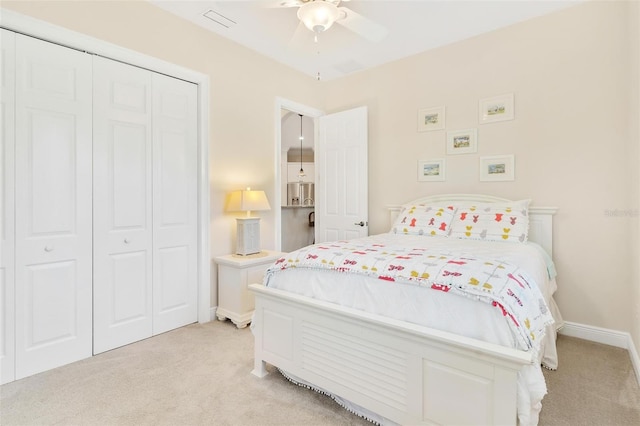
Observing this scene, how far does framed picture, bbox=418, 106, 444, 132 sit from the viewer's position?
3.52m

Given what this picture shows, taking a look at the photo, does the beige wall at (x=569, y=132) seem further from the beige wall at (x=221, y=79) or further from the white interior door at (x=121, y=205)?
the white interior door at (x=121, y=205)

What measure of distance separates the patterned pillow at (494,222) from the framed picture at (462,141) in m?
0.65

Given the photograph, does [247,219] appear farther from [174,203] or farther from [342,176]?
[342,176]

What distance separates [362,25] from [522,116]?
171 cm

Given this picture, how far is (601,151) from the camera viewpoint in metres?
2.67

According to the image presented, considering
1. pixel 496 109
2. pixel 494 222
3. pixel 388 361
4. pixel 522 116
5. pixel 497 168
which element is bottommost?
pixel 388 361

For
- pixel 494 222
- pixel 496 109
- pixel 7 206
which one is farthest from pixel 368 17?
pixel 7 206

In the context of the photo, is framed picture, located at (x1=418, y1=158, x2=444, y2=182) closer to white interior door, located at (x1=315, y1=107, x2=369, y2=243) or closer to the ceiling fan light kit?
white interior door, located at (x1=315, y1=107, x2=369, y2=243)

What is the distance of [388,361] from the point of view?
1579mm

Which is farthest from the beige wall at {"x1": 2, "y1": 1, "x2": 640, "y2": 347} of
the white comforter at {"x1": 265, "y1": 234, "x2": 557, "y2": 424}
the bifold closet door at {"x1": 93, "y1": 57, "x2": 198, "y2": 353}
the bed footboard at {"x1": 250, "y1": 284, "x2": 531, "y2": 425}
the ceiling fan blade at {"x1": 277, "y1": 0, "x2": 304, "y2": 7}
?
the bed footboard at {"x1": 250, "y1": 284, "x2": 531, "y2": 425}

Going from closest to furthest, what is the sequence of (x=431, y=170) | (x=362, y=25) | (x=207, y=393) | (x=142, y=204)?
1. (x=207, y=393)
2. (x=362, y=25)
3. (x=142, y=204)
4. (x=431, y=170)

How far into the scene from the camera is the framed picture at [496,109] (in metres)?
3.09

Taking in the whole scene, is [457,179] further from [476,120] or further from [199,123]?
[199,123]

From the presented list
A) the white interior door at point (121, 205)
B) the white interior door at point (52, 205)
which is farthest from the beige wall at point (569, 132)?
the white interior door at point (52, 205)
